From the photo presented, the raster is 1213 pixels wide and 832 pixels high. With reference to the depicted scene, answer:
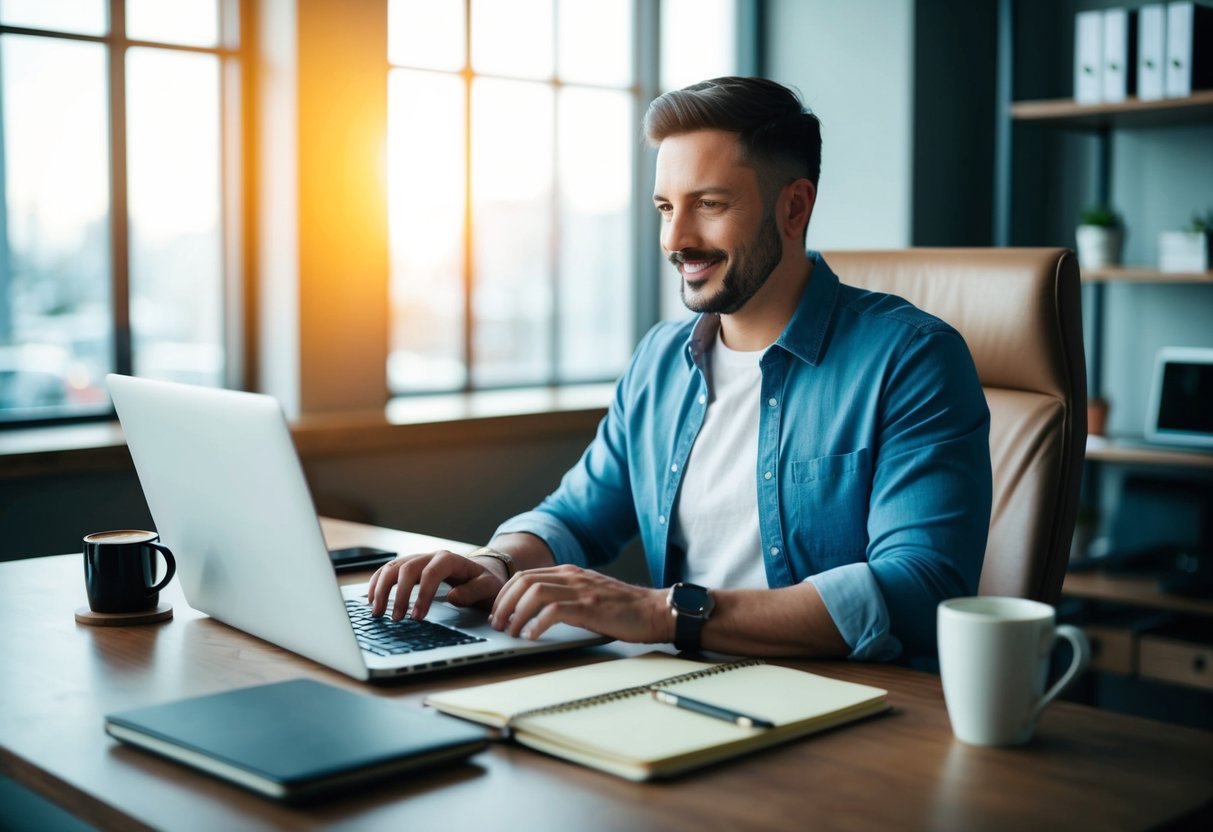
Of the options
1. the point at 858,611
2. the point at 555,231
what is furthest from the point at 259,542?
the point at 555,231

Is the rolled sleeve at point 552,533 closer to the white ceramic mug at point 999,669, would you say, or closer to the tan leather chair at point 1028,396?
the tan leather chair at point 1028,396

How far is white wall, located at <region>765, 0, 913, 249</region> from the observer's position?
365 centimetres

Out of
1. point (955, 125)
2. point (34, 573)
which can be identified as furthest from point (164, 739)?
point (955, 125)

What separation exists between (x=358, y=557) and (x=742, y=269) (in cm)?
60

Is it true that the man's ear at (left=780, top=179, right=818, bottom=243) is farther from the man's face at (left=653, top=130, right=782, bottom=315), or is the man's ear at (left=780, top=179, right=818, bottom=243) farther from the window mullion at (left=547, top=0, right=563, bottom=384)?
the window mullion at (left=547, top=0, right=563, bottom=384)

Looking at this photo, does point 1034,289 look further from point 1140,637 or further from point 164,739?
point 1140,637

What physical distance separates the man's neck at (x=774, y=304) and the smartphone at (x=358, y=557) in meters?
0.54

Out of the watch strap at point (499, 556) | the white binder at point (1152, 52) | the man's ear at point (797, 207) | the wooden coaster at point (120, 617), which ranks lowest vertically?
the wooden coaster at point (120, 617)

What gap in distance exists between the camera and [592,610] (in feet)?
3.97

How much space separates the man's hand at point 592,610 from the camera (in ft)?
3.96

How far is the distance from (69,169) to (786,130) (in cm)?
188

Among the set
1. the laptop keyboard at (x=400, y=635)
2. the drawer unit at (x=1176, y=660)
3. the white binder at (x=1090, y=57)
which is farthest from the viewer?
the white binder at (x=1090, y=57)

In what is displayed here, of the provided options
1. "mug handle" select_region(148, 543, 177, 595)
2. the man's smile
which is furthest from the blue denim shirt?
"mug handle" select_region(148, 543, 177, 595)

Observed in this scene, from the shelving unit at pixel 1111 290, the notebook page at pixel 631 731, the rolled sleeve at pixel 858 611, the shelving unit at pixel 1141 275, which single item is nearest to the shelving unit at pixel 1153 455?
the shelving unit at pixel 1111 290
